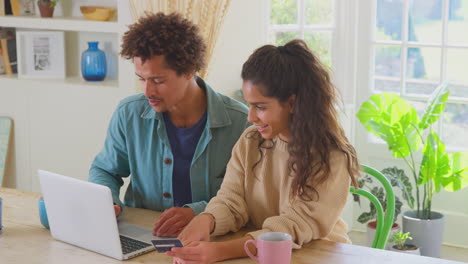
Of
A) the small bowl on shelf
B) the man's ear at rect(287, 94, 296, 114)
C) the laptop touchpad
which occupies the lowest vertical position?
the laptop touchpad

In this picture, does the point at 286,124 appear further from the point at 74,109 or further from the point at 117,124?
the point at 74,109

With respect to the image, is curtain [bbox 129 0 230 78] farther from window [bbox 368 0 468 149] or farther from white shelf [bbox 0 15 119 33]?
window [bbox 368 0 468 149]

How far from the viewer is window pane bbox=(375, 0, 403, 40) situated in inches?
185

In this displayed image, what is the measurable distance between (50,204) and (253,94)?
67 cm

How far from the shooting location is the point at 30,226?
239 cm

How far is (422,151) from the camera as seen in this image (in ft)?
14.6

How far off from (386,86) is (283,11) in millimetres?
804

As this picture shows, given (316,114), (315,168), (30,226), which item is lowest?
(30,226)

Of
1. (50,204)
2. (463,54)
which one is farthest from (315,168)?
(463,54)

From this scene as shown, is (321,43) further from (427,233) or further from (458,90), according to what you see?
(427,233)

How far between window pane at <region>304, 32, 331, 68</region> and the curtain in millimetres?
873

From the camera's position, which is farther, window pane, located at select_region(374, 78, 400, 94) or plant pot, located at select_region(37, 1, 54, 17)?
window pane, located at select_region(374, 78, 400, 94)

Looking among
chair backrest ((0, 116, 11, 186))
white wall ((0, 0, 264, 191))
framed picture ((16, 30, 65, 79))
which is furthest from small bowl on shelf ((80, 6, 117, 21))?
chair backrest ((0, 116, 11, 186))

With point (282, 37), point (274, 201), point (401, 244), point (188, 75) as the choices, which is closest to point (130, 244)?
point (274, 201)
